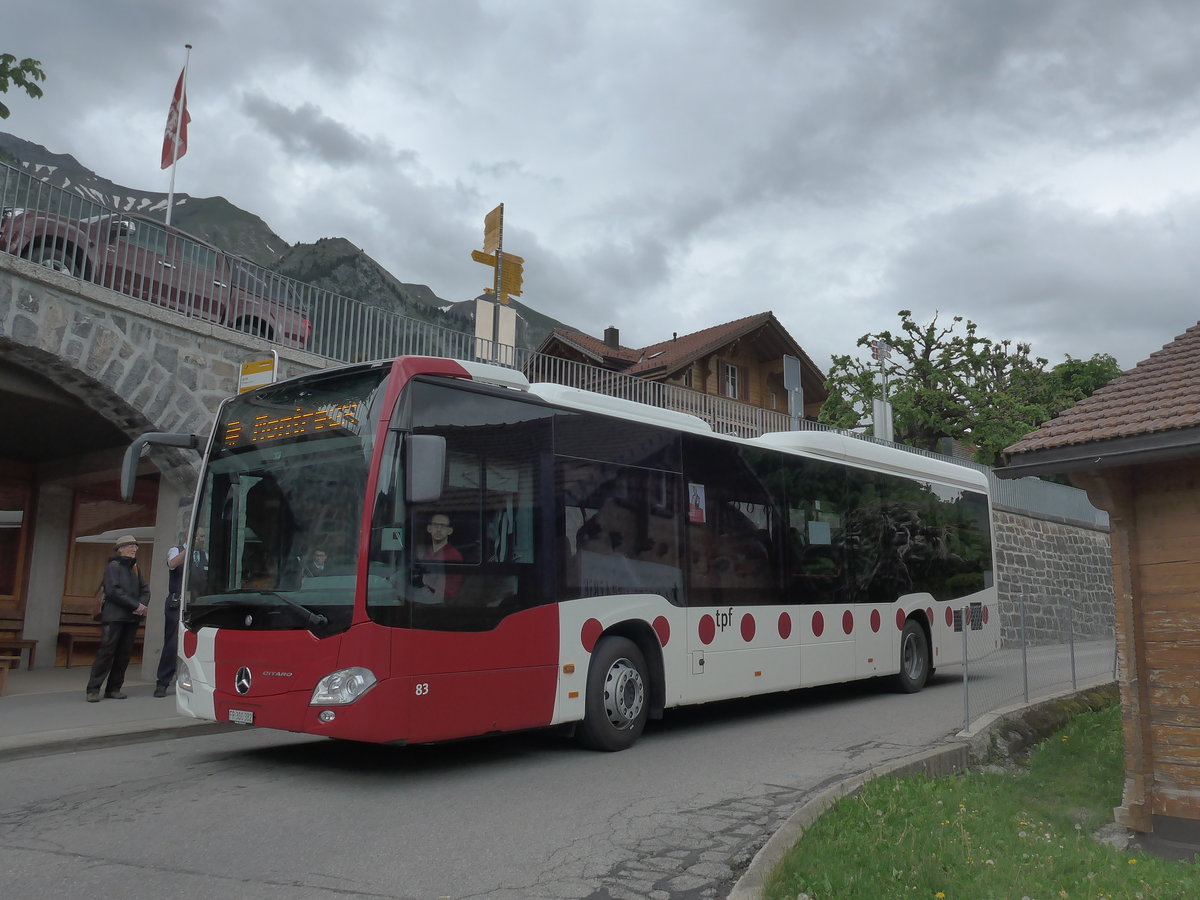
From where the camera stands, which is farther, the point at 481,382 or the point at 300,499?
the point at 481,382

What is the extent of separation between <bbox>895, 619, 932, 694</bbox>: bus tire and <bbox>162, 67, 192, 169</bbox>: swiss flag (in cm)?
1465

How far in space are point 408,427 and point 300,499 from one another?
3.12 ft

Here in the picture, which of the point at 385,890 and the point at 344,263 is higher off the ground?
the point at 344,263

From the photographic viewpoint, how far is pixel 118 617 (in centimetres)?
1068

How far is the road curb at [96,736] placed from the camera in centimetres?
801

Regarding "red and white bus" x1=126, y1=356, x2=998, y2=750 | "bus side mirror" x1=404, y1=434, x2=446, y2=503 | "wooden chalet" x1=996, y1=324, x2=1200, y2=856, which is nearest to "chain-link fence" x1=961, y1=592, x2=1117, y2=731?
"red and white bus" x1=126, y1=356, x2=998, y2=750

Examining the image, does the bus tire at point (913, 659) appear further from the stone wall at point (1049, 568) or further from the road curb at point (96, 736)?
the stone wall at point (1049, 568)

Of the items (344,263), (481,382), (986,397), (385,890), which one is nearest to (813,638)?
(481,382)

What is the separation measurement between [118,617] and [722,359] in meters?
29.8

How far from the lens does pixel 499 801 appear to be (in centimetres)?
644

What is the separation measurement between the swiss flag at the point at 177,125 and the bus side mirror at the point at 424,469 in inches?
556

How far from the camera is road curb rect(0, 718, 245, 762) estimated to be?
801cm

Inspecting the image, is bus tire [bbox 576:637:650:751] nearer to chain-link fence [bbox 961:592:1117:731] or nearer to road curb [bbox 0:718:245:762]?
chain-link fence [bbox 961:592:1117:731]

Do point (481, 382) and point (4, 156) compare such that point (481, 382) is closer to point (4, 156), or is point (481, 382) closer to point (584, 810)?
point (584, 810)
